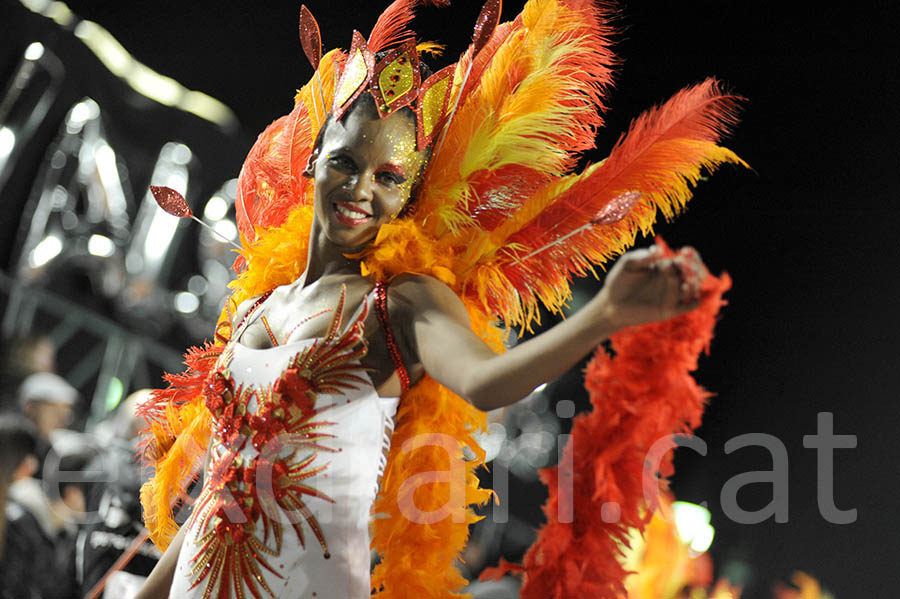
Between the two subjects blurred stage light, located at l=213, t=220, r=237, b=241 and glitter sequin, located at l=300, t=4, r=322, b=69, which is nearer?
glitter sequin, located at l=300, t=4, r=322, b=69

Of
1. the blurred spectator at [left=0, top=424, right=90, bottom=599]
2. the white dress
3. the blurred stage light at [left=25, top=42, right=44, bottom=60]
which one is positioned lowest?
the blurred spectator at [left=0, top=424, right=90, bottom=599]

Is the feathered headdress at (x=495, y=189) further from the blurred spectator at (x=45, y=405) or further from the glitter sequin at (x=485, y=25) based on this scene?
the blurred spectator at (x=45, y=405)

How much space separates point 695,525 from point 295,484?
6122mm

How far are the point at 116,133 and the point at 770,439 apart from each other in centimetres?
457

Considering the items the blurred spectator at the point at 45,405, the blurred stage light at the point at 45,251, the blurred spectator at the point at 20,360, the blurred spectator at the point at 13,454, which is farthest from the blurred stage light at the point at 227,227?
the blurred spectator at the point at 13,454

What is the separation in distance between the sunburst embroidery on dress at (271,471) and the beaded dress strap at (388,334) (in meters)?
0.04

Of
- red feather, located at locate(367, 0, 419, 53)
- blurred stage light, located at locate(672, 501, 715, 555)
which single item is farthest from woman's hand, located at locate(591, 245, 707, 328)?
blurred stage light, located at locate(672, 501, 715, 555)

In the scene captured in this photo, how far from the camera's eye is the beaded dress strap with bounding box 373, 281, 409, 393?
1.47m

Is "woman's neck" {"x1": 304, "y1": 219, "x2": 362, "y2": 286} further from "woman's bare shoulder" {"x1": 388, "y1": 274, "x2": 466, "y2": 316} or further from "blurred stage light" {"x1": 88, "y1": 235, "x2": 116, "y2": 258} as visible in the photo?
"blurred stage light" {"x1": 88, "y1": 235, "x2": 116, "y2": 258}

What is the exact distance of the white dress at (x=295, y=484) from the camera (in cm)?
141

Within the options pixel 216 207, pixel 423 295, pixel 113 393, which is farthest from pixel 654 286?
pixel 113 393

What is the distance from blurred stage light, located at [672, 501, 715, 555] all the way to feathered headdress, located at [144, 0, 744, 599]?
5.19 meters

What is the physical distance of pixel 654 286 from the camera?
3.45 feet

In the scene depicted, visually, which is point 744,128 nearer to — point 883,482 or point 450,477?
point 883,482
